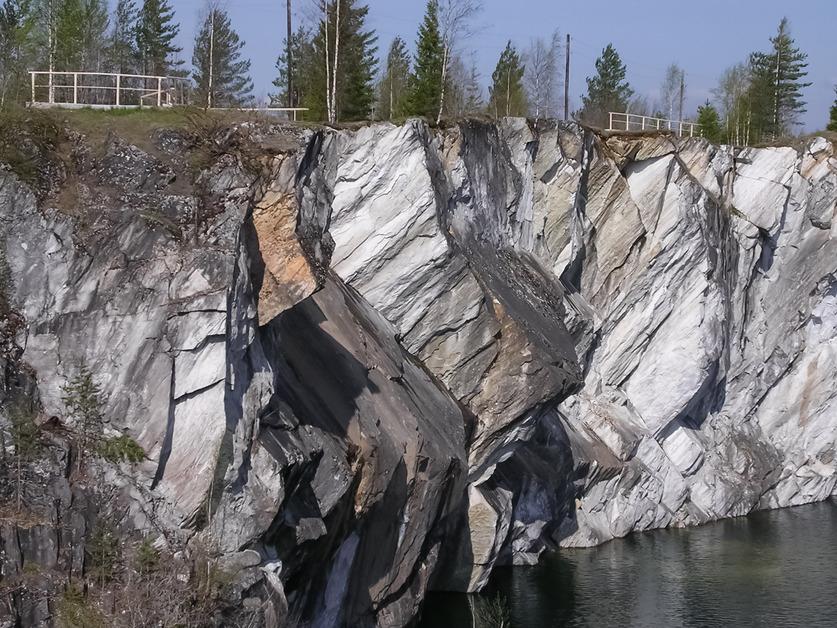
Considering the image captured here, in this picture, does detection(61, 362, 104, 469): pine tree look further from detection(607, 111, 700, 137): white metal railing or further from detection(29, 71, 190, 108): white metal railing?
detection(607, 111, 700, 137): white metal railing

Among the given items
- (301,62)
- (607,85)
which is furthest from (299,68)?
(607,85)

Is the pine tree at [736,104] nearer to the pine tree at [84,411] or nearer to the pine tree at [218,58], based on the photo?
the pine tree at [218,58]

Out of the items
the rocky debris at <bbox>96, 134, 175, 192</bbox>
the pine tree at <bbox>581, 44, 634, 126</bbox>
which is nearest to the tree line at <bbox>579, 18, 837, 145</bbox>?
the pine tree at <bbox>581, 44, 634, 126</bbox>

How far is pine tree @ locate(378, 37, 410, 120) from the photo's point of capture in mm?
47728

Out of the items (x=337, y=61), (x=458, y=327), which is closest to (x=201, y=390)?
(x=458, y=327)

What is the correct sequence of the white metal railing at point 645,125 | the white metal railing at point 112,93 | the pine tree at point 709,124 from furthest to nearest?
the pine tree at point 709,124
the white metal railing at point 645,125
the white metal railing at point 112,93

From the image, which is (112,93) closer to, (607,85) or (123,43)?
(123,43)

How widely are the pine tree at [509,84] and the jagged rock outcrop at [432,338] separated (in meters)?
12.3

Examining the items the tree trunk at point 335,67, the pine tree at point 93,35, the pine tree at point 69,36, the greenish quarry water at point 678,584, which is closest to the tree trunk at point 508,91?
the tree trunk at point 335,67

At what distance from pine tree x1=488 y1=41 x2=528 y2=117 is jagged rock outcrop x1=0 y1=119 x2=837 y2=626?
12.3 metres

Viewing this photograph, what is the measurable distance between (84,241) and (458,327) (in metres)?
11.8

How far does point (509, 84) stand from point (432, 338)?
25.7 metres

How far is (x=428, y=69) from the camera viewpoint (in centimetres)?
3906

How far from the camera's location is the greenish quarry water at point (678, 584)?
26.8 m
